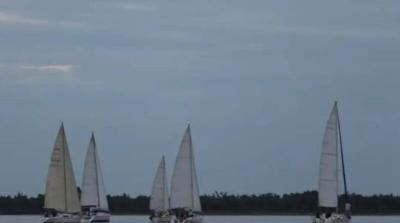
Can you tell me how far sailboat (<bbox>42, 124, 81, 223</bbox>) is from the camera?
86.0 metres

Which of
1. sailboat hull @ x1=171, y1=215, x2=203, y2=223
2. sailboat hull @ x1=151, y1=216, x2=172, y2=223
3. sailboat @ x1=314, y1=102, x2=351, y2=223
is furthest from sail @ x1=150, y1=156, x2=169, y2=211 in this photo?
sailboat @ x1=314, y1=102, x2=351, y2=223

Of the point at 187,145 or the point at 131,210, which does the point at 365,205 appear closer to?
the point at 131,210

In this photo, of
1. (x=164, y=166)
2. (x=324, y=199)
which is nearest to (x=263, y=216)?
(x=164, y=166)

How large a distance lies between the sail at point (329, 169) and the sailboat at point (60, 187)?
68.0 feet

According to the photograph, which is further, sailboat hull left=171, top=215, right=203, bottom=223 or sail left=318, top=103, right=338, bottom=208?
sailboat hull left=171, top=215, right=203, bottom=223

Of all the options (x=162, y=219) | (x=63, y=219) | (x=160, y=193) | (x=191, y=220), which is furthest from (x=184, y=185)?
(x=160, y=193)

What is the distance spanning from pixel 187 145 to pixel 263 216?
265 feet

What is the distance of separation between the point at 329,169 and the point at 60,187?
2152 centimetres

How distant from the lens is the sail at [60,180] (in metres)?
86.0

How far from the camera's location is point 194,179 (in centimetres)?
8438

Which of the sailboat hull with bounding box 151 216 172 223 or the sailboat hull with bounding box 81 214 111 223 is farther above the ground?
the sailboat hull with bounding box 81 214 111 223

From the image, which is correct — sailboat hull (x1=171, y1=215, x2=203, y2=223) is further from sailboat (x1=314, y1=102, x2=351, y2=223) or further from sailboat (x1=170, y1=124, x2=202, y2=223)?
sailboat (x1=314, y1=102, x2=351, y2=223)

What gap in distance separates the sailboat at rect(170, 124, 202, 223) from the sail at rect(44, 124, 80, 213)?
23.7ft

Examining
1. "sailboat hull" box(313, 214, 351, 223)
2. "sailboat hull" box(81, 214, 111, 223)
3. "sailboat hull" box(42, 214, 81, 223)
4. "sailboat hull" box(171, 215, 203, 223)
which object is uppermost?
"sailboat hull" box(81, 214, 111, 223)
